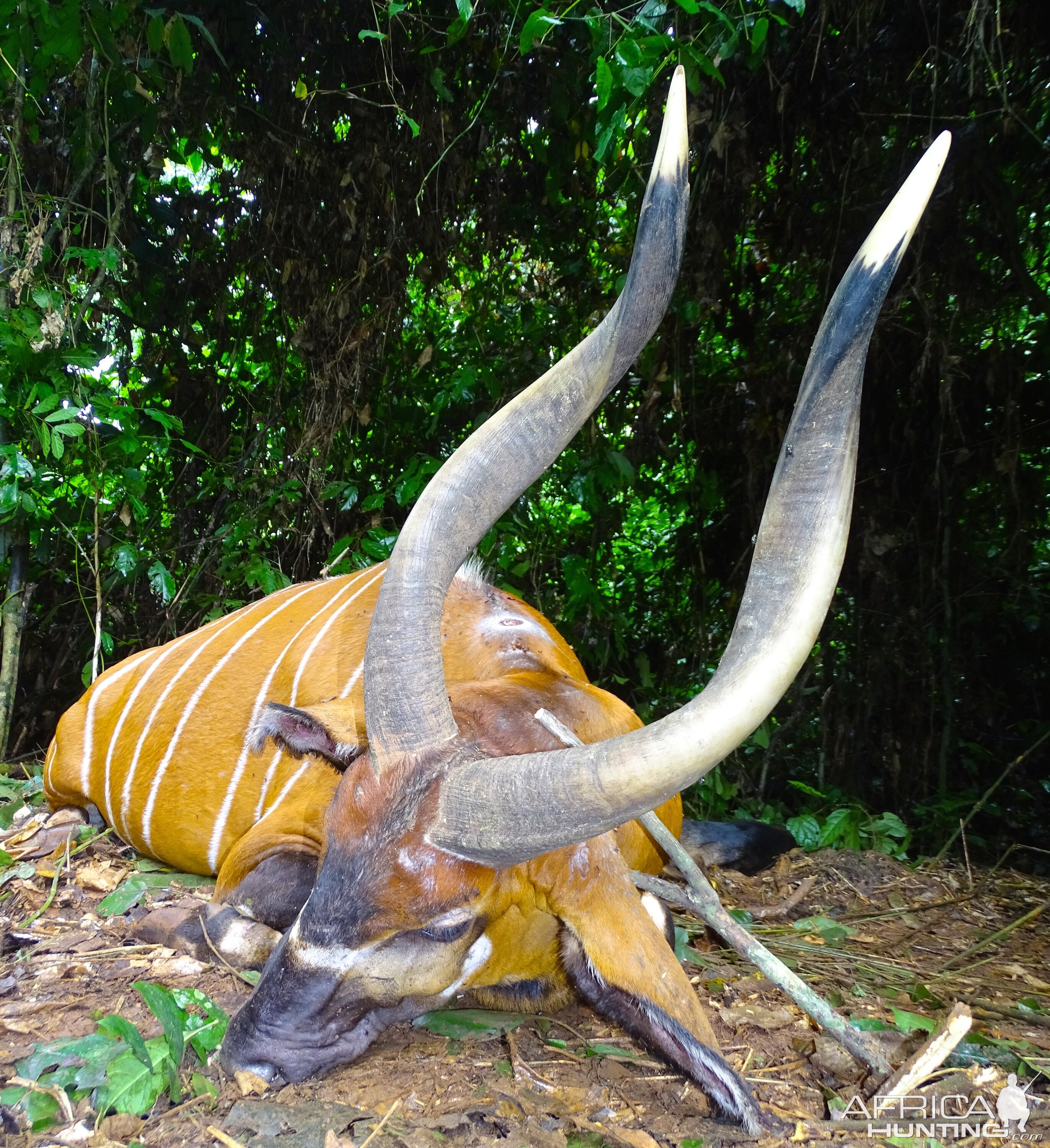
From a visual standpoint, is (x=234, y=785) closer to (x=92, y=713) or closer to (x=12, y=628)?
(x=92, y=713)

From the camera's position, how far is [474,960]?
1.58 m

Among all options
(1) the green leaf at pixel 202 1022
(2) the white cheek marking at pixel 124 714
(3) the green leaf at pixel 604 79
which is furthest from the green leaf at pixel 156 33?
(1) the green leaf at pixel 202 1022

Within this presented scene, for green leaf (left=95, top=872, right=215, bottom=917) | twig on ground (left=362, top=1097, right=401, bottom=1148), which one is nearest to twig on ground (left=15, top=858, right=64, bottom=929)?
green leaf (left=95, top=872, right=215, bottom=917)

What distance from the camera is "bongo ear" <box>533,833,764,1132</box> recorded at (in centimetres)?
135

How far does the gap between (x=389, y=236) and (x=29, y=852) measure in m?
2.90

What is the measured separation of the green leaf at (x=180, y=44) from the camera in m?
2.92

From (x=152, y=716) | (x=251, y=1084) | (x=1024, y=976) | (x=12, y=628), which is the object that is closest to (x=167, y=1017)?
(x=251, y=1084)

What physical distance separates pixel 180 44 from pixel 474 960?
3.03 metres

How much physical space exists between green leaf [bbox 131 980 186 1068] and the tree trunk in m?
2.51

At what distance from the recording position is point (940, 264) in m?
3.69

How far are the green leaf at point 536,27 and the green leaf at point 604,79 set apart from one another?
15cm

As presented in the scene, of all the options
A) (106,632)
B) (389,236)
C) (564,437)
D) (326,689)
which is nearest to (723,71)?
(389,236)

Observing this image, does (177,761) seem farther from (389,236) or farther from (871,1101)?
(389,236)

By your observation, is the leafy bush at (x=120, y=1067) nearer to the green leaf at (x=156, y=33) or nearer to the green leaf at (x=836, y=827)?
the green leaf at (x=836, y=827)
